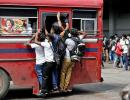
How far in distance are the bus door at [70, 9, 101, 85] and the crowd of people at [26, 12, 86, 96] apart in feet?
0.70

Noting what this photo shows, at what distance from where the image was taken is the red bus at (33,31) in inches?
473

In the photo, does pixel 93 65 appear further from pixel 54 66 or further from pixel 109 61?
pixel 109 61

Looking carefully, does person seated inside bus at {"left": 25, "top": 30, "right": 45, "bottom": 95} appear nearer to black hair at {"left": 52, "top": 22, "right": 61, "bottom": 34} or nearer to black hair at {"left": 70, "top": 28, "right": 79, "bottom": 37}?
black hair at {"left": 52, "top": 22, "right": 61, "bottom": 34}

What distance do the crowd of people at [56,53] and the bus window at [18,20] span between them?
311 mm

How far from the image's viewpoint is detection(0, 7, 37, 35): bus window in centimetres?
1206

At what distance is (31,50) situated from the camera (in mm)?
12242

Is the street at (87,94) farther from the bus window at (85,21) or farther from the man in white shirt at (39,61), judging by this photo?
the bus window at (85,21)

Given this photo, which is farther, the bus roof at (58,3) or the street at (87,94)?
the street at (87,94)

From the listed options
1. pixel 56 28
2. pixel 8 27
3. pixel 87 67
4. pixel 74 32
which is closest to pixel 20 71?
pixel 8 27

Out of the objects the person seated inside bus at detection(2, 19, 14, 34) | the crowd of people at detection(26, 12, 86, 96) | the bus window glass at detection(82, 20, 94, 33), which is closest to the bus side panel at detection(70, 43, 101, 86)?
the crowd of people at detection(26, 12, 86, 96)

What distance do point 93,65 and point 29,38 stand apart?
6.63ft

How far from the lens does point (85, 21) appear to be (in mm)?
12906

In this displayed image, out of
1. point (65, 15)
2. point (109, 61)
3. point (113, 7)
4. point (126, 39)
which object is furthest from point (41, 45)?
point (113, 7)

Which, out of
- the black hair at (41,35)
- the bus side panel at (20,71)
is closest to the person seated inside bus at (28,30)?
the black hair at (41,35)
